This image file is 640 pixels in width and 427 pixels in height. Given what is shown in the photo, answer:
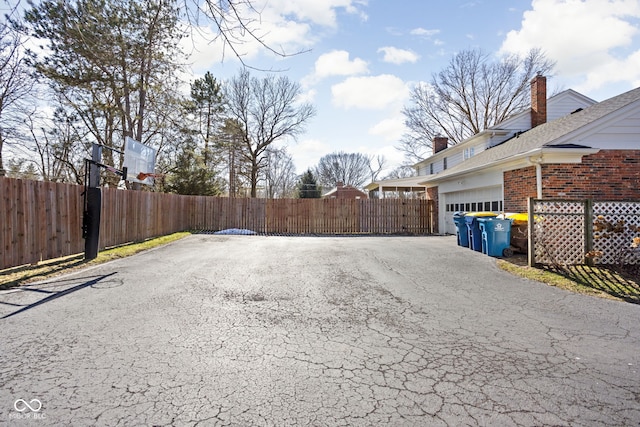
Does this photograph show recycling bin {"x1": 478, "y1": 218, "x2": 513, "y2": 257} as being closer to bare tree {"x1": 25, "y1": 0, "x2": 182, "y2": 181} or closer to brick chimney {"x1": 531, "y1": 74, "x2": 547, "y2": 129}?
brick chimney {"x1": 531, "y1": 74, "x2": 547, "y2": 129}

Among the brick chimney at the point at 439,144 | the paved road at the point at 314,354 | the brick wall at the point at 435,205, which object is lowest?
the paved road at the point at 314,354

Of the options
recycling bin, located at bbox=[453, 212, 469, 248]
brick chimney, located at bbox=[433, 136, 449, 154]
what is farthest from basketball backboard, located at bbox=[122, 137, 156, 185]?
brick chimney, located at bbox=[433, 136, 449, 154]

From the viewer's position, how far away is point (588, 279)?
593 cm

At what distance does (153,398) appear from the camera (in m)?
2.26

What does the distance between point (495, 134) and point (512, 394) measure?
1672cm

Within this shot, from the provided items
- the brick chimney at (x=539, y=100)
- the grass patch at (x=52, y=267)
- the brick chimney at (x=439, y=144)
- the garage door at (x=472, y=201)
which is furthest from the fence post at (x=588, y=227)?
the brick chimney at (x=439, y=144)

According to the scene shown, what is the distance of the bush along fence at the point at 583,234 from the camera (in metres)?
6.91

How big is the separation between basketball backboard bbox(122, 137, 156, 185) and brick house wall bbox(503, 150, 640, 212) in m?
13.0

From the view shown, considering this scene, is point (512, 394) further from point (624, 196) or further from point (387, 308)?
point (624, 196)

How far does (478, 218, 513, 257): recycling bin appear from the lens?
332 inches

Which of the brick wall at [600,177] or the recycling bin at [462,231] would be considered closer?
the brick wall at [600,177]

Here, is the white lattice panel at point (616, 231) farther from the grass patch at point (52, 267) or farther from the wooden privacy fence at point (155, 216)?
the grass patch at point (52, 267)

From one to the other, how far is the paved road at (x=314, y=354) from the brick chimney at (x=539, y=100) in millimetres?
12998

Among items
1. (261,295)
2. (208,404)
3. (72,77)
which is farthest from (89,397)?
(72,77)
